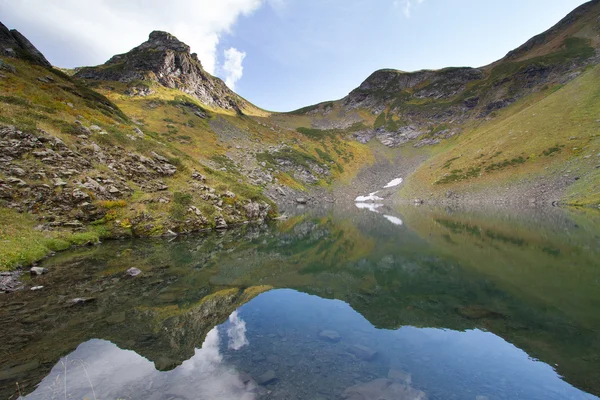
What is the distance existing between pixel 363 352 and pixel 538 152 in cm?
10382

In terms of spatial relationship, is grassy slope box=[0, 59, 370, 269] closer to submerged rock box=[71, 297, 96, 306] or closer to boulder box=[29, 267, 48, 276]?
boulder box=[29, 267, 48, 276]

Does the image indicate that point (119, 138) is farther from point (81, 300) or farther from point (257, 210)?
point (81, 300)

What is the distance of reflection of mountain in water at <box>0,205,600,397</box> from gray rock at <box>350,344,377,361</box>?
8.10 ft

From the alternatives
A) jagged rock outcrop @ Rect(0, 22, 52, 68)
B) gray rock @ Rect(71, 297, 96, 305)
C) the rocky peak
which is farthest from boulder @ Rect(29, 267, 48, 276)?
the rocky peak

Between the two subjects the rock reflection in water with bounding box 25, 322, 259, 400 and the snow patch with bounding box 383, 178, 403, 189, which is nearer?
the rock reflection in water with bounding box 25, 322, 259, 400

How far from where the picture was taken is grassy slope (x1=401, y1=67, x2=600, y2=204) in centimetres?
6912

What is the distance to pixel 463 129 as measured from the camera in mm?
158625

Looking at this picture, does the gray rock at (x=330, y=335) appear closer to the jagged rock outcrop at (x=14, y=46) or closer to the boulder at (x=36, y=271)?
the boulder at (x=36, y=271)

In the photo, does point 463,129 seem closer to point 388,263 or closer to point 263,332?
point 388,263

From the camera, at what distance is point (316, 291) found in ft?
57.3

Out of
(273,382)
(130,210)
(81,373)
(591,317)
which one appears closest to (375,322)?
(273,382)

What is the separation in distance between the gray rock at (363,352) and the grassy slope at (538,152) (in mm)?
70820

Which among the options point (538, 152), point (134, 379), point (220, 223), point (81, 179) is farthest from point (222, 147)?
point (538, 152)

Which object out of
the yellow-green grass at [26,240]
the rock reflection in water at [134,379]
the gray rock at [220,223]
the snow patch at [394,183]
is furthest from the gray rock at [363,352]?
the snow patch at [394,183]
